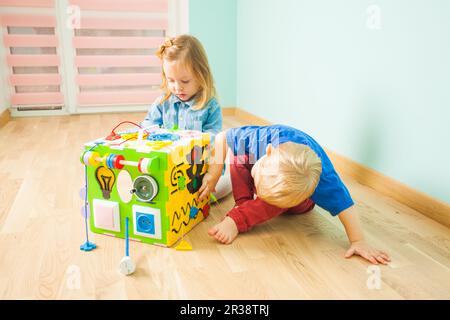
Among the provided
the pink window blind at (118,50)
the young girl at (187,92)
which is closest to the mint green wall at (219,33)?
the pink window blind at (118,50)

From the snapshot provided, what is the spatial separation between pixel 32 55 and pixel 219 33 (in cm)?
111

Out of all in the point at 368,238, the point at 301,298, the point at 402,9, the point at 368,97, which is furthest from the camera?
the point at 368,97

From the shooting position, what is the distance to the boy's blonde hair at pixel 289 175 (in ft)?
2.81

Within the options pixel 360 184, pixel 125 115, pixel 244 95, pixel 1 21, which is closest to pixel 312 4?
pixel 360 184

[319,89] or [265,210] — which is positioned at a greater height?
[319,89]

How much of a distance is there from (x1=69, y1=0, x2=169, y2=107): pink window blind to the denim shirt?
136 cm

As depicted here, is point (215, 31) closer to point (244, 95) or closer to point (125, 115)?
point (244, 95)

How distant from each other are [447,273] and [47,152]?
1.52 m

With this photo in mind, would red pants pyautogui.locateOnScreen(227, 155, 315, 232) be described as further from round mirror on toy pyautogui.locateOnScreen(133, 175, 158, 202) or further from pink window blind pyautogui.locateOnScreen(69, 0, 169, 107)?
pink window blind pyautogui.locateOnScreen(69, 0, 169, 107)

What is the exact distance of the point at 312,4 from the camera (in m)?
1.63

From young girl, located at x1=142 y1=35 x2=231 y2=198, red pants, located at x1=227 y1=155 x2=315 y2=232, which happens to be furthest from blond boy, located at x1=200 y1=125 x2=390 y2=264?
young girl, located at x1=142 y1=35 x2=231 y2=198

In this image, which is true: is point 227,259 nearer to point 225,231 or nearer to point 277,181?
point 225,231

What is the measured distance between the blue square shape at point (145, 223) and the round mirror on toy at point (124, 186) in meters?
0.04

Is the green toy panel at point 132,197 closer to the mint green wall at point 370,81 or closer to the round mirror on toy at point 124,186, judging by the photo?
the round mirror on toy at point 124,186
